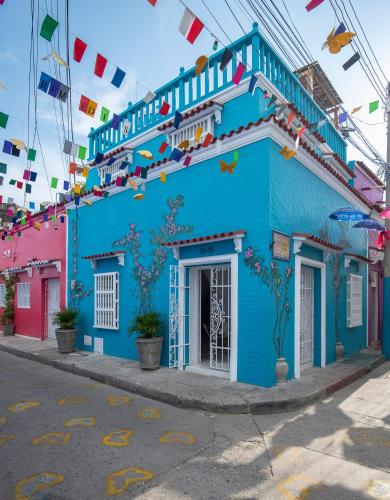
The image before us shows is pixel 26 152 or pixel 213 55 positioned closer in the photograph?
pixel 26 152

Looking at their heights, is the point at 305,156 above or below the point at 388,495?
above

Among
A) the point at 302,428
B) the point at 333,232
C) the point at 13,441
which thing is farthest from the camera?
the point at 333,232

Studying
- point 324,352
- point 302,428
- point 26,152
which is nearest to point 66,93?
point 26,152

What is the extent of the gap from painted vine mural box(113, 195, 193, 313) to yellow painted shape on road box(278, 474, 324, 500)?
15.4ft

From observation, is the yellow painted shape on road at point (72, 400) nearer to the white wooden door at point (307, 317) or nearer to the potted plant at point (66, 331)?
the potted plant at point (66, 331)

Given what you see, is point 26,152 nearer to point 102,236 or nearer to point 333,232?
point 102,236

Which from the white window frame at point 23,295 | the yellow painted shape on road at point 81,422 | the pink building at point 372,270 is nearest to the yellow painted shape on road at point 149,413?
the yellow painted shape on road at point 81,422

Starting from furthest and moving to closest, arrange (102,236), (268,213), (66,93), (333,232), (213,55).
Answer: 1. (102,236)
2. (333,232)
3. (213,55)
4. (268,213)
5. (66,93)

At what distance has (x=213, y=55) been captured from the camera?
7.64m

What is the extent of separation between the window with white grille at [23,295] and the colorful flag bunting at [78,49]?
33.1 feet

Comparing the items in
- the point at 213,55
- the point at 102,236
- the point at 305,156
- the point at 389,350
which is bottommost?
the point at 389,350

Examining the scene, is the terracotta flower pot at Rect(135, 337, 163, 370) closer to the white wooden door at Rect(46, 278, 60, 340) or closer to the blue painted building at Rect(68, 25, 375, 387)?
the blue painted building at Rect(68, 25, 375, 387)

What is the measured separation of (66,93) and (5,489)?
491 cm

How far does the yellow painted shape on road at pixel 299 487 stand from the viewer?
312cm
